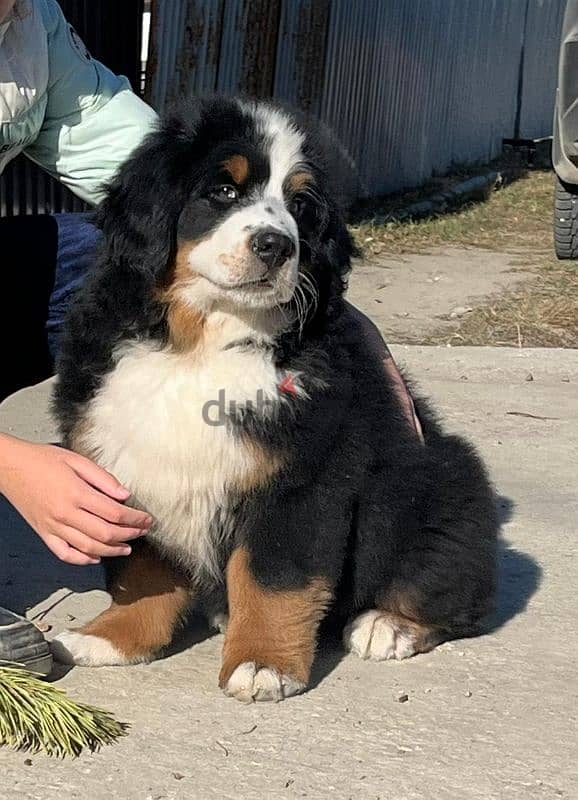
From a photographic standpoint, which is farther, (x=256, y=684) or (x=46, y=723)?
(x=256, y=684)

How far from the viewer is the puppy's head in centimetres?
285

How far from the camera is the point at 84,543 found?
8.79ft

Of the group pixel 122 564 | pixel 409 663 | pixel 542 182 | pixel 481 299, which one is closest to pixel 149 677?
pixel 122 564

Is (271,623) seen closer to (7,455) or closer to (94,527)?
(94,527)

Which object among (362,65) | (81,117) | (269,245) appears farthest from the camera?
(362,65)

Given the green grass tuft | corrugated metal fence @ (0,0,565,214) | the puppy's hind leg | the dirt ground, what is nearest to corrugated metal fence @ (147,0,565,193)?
corrugated metal fence @ (0,0,565,214)

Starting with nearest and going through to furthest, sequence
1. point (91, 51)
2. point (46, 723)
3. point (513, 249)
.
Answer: point (46, 723) < point (91, 51) < point (513, 249)

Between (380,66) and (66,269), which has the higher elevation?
(66,269)

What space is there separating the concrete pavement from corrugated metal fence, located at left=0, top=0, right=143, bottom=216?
13.6 feet

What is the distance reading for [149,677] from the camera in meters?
3.00

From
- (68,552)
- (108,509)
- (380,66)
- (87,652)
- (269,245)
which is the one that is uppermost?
(269,245)

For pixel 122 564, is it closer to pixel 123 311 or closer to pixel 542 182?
pixel 123 311

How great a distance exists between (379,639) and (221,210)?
1.09 metres

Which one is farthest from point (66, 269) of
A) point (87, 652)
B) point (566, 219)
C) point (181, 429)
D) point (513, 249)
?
point (513, 249)
